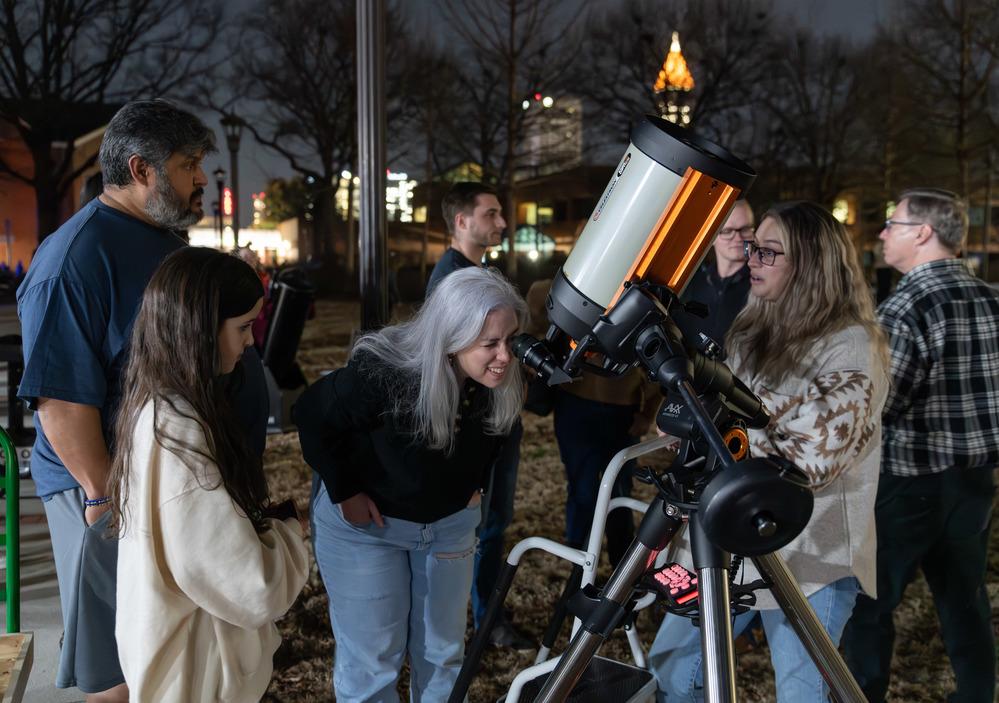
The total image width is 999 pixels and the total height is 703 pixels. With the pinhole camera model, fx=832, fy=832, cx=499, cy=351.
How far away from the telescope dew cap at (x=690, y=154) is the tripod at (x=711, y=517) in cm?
31

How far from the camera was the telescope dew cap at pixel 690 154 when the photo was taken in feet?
5.18

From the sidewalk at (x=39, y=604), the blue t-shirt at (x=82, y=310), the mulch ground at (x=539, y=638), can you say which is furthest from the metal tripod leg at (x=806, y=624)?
the sidewalk at (x=39, y=604)

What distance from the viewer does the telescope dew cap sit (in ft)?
5.18

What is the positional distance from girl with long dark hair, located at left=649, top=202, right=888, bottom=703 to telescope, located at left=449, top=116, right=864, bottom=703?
545mm

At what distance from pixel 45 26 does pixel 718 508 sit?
1574cm

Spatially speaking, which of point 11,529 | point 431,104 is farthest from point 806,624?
point 431,104

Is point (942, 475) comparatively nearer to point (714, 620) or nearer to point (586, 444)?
point (586, 444)

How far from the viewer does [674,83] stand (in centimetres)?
2189

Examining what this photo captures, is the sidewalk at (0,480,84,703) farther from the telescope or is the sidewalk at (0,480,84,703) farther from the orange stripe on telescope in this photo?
the orange stripe on telescope

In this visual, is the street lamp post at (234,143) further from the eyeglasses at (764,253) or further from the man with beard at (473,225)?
the eyeglasses at (764,253)

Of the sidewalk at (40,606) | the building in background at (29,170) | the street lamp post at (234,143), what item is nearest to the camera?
the sidewalk at (40,606)

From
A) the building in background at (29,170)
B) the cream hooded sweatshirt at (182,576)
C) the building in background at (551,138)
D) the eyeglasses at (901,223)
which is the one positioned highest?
the building in background at (551,138)

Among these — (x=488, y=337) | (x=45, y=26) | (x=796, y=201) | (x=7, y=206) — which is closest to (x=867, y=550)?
(x=796, y=201)

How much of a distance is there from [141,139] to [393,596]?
4.81 feet
